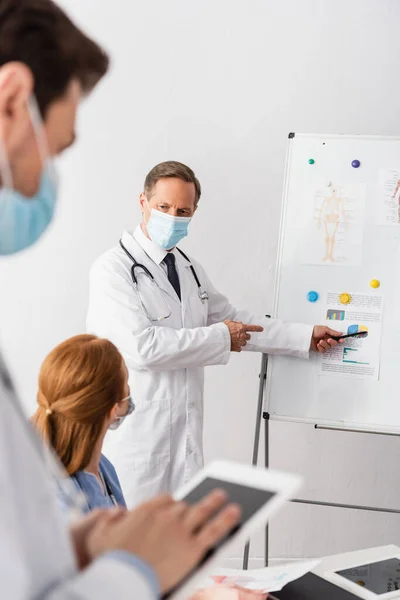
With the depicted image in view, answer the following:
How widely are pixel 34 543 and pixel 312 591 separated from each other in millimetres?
888

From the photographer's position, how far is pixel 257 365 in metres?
2.96

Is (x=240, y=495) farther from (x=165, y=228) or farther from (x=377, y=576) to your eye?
(x=165, y=228)

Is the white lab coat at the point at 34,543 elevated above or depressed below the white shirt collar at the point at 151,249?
below

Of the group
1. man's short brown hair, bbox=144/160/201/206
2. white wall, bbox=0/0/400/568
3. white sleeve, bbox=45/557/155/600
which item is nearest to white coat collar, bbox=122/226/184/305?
man's short brown hair, bbox=144/160/201/206

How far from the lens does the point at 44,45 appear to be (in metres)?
0.78

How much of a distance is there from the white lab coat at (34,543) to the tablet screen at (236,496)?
2.9 inches

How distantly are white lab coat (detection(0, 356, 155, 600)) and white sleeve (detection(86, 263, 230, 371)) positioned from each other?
5.33 feet

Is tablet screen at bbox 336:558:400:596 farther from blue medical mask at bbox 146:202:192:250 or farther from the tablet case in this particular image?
blue medical mask at bbox 146:202:192:250

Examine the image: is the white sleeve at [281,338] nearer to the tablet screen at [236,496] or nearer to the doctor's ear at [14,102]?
the tablet screen at [236,496]

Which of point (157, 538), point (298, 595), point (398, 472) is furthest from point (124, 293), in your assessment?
point (157, 538)

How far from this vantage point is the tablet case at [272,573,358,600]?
4.39 feet

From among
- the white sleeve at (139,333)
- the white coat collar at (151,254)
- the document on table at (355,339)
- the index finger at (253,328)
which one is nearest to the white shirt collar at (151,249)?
the white coat collar at (151,254)

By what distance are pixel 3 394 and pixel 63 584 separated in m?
0.18

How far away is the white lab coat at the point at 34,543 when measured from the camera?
608 mm
